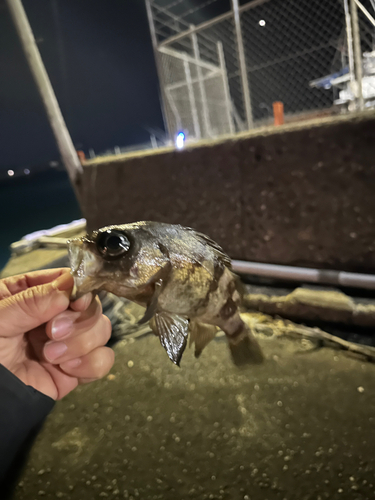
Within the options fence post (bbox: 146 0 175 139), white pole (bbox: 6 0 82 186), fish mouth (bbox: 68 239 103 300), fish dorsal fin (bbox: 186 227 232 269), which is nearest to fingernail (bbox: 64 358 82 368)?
fish mouth (bbox: 68 239 103 300)

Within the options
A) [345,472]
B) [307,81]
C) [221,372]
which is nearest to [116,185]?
[221,372]

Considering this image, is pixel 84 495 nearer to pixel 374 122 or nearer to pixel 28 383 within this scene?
pixel 28 383

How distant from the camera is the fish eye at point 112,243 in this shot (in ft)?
2.48

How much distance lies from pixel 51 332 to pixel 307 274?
2463 mm

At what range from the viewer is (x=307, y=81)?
→ 566 cm

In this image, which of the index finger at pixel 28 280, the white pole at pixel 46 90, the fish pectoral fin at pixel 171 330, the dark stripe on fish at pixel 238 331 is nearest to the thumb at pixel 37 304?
→ the index finger at pixel 28 280

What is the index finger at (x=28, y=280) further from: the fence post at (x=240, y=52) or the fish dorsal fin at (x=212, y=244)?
the fence post at (x=240, y=52)

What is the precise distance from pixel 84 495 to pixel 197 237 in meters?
1.96

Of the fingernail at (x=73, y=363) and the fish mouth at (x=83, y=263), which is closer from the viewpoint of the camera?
the fish mouth at (x=83, y=263)

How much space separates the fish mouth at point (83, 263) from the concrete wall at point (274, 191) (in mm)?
2403

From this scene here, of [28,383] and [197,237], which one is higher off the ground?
[197,237]

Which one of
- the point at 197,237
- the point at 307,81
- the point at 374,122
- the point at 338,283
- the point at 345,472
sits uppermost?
the point at 307,81

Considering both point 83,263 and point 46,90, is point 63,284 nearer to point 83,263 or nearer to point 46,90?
point 83,263

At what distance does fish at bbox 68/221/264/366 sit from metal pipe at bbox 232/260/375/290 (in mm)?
2040
